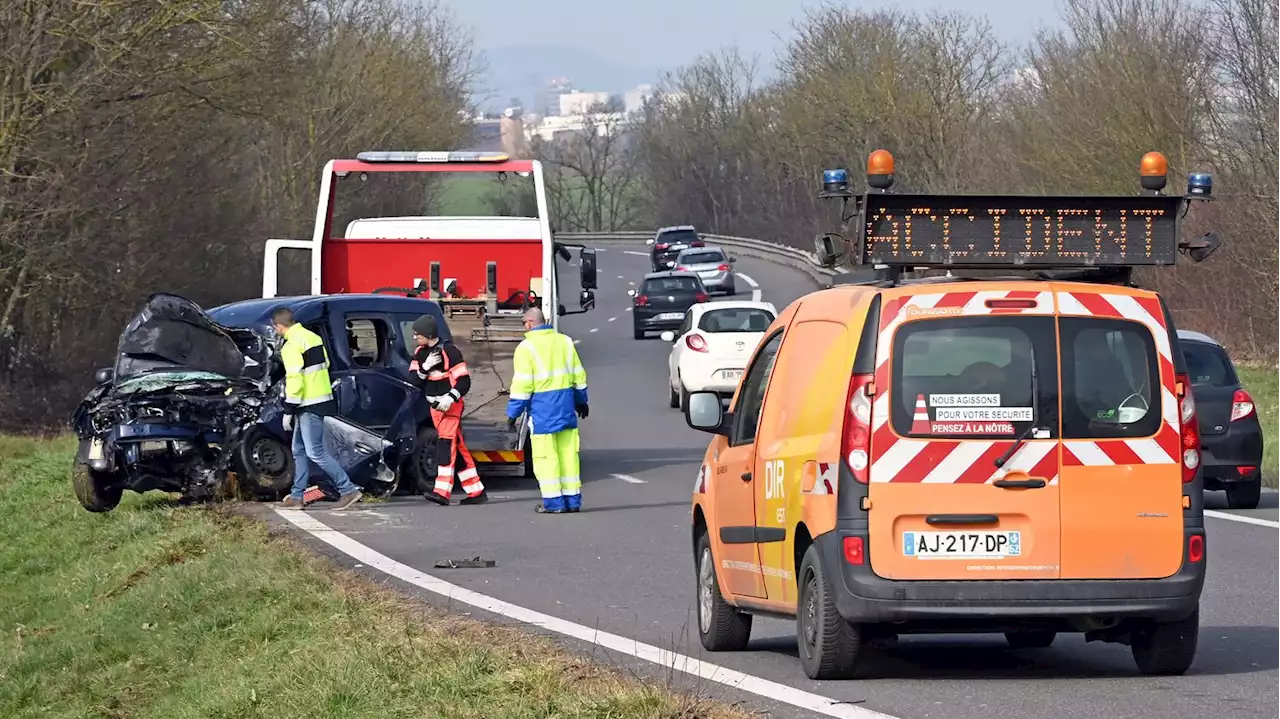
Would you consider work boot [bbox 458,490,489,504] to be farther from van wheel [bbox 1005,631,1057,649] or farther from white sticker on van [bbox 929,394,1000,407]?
white sticker on van [bbox 929,394,1000,407]

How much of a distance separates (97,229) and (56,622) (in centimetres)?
2328

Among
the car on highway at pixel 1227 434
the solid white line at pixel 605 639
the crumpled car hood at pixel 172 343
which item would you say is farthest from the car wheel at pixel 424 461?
the car on highway at pixel 1227 434

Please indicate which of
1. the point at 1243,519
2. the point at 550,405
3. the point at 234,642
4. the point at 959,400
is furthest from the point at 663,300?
the point at 959,400

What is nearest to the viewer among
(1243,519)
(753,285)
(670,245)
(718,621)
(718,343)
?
(718,621)

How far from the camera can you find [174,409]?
1634 centimetres

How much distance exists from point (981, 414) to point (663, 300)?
43.3 metres

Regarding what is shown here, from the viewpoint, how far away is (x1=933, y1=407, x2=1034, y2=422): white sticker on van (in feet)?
25.1

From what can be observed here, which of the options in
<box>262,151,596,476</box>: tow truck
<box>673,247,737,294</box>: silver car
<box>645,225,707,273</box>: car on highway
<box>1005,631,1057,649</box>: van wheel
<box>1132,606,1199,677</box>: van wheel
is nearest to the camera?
<box>1132,606,1199,677</box>: van wheel

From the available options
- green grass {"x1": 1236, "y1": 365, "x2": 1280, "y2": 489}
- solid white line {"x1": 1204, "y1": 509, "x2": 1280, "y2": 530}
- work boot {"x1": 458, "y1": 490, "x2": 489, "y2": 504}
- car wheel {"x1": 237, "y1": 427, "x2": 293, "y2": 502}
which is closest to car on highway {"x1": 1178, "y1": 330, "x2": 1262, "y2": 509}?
solid white line {"x1": 1204, "y1": 509, "x2": 1280, "y2": 530}

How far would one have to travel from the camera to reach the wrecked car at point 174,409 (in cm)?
1625

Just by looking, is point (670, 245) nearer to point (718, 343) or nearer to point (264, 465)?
point (718, 343)

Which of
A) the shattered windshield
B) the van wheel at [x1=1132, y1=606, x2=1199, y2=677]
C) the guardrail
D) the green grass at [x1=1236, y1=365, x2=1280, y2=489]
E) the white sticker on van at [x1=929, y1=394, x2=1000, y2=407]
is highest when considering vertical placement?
the white sticker on van at [x1=929, y1=394, x2=1000, y2=407]

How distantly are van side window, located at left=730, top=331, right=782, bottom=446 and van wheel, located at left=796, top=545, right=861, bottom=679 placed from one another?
104 centimetres

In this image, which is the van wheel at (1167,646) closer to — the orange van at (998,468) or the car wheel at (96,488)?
the orange van at (998,468)
